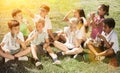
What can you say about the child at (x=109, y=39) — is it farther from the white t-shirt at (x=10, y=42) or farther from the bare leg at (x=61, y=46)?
the white t-shirt at (x=10, y=42)

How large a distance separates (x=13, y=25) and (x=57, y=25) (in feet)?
1.56

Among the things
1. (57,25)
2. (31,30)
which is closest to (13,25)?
(31,30)

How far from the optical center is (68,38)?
311 centimetres

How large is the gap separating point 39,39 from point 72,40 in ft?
1.04

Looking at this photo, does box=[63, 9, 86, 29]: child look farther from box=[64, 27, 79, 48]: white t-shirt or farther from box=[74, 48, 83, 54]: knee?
box=[74, 48, 83, 54]: knee

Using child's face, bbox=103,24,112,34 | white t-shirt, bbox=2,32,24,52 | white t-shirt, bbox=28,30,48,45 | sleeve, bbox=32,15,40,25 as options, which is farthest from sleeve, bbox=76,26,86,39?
white t-shirt, bbox=2,32,24,52

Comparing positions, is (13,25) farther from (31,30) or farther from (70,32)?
(70,32)

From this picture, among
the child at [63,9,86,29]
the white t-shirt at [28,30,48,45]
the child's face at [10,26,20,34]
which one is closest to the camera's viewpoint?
the child's face at [10,26,20,34]

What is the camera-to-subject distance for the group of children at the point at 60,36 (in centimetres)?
292

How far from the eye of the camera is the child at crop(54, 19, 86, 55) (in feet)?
10.0

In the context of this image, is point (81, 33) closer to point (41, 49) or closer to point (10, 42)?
point (41, 49)

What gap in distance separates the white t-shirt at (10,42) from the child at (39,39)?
0.10 metres

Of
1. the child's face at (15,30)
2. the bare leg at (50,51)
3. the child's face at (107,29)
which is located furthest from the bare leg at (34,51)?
the child's face at (107,29)

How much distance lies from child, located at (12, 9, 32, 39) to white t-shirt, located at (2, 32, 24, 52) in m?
0.08
